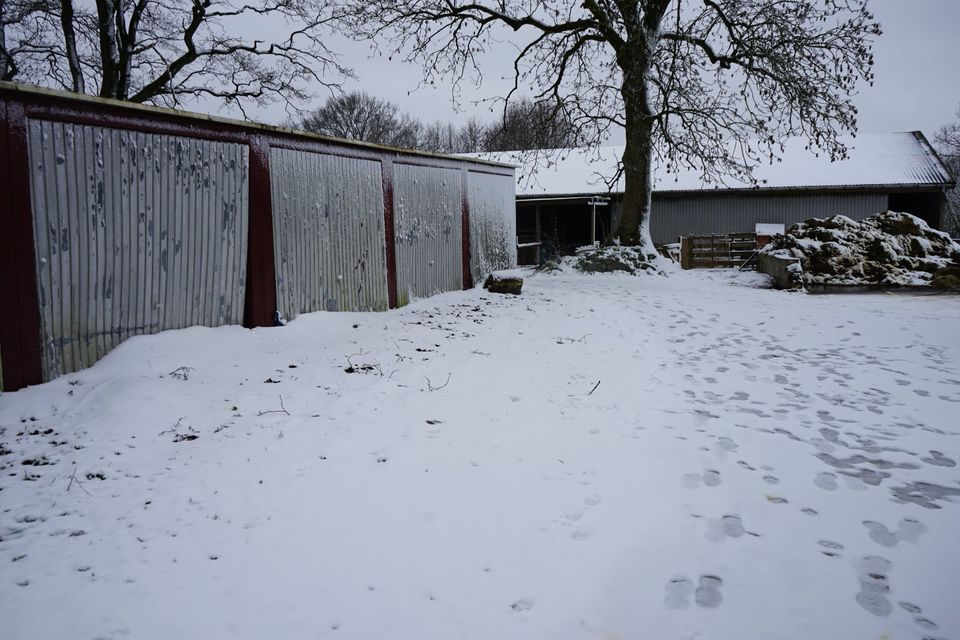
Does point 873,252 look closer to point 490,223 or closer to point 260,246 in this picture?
point 490,223

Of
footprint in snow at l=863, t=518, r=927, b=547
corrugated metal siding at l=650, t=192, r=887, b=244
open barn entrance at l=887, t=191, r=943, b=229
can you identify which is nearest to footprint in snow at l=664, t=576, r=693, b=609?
footprint in snow at l=863, t=518, r=927, b=547

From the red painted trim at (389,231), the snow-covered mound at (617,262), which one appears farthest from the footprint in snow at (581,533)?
the snow-covered mound at (617,262)

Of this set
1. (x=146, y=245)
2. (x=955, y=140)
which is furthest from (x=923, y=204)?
(x=955, y=140)

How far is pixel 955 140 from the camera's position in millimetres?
49688

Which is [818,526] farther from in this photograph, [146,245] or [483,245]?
[483,245]

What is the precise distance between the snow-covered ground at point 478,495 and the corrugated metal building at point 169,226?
440mm

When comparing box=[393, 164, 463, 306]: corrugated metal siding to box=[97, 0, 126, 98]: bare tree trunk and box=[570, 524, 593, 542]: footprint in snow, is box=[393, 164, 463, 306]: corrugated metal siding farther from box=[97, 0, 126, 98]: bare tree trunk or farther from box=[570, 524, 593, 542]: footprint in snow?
box=[97, 0, 126, 98]: bare tree trunk

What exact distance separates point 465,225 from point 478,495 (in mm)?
8689

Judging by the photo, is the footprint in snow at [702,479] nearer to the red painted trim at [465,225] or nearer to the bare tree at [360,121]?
the red painted trim at [465,225]

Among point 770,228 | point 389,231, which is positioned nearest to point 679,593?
point 389,231

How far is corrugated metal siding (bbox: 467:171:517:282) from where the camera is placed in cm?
1200

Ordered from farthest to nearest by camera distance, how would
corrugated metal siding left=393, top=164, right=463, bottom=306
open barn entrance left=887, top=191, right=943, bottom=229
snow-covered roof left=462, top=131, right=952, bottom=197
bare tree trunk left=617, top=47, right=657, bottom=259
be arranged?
open barn entrance left=887, top=191, right=943, bottom=229 → snow-covered roof left=462, top=131, right=952, bottom=197 → bare tree trunk left=617, top=47, right=657, bottom=259 → corrugated metal siding left=393, top=164, right=463, bottom=306

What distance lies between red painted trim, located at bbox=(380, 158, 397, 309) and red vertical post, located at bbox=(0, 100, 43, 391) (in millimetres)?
4775

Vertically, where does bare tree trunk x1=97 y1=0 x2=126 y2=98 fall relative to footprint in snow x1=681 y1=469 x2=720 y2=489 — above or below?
above
